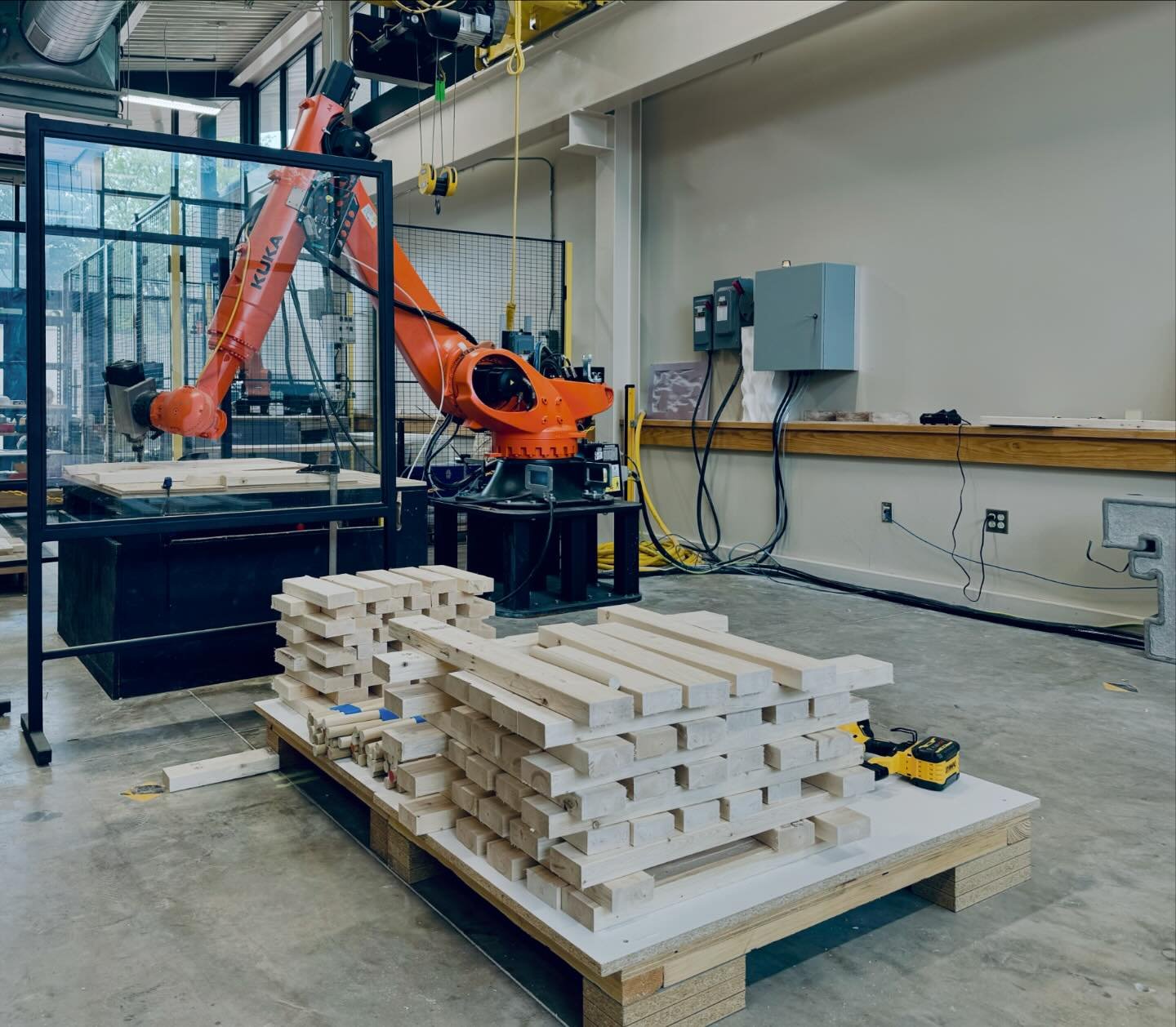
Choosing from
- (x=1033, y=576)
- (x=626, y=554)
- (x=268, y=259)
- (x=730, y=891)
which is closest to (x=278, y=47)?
(x=626, y=554)

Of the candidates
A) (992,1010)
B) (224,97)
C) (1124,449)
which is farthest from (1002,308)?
(224,97)

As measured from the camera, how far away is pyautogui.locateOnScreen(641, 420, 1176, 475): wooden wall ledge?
4.54 metres

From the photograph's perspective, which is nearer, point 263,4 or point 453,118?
point 263,4

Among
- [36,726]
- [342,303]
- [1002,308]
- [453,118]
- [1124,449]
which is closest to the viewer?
[36,726]

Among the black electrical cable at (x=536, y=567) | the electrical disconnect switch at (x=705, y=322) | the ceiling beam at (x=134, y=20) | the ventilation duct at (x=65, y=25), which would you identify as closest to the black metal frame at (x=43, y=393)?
the black electrical cable at (x=536, y=567)

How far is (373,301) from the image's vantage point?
13.3 feet

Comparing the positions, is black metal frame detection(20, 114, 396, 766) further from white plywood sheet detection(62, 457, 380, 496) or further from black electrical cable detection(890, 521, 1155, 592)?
black electrical cable detection(890, 521, 1155, 592)

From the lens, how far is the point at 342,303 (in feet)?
13.0

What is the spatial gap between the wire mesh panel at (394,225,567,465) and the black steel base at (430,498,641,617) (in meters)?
2.46

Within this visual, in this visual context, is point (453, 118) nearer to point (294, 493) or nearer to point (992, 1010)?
point (294, 493)

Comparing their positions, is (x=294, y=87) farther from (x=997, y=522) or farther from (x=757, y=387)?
(x=997, y=522)

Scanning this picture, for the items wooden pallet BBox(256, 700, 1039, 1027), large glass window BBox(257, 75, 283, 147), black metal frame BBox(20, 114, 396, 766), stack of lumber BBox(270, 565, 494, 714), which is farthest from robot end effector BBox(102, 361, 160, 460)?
large glass window BBox(257, 75, 283, 147)

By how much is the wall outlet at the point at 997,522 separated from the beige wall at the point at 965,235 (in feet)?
0.13

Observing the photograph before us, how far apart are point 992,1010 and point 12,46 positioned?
22.0 feet
